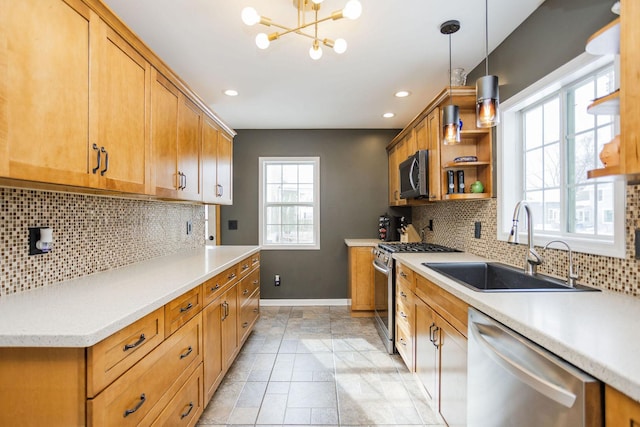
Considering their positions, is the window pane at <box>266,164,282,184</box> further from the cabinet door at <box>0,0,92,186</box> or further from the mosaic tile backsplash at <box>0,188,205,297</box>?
the cabinet door at <box>0,0,92,186</box>

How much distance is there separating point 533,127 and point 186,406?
279 cm

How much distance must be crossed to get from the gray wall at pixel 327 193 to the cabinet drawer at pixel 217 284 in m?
1.99

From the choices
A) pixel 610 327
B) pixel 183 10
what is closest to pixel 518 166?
pixel 610 327

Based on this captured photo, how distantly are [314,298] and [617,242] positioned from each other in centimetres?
355

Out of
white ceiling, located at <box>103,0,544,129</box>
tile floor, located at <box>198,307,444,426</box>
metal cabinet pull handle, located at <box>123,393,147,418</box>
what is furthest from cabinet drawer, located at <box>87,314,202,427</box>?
white ceiling, located at <box>103,0,544,129</box>

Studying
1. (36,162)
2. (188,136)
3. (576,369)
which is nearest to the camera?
(576,369)

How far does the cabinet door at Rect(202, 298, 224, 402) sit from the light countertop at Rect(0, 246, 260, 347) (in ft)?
0.84

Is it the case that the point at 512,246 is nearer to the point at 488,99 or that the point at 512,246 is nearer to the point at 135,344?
the point at 488,99

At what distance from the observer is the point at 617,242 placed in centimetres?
139

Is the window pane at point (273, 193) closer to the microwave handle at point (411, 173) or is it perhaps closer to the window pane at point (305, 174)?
the window pane at point (305, 174)

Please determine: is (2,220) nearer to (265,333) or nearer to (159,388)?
(159,388)

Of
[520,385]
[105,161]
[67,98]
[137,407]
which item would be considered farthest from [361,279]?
[67,98]

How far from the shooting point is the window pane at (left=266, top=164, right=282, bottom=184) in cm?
454

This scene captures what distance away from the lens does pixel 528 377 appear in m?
0.98
